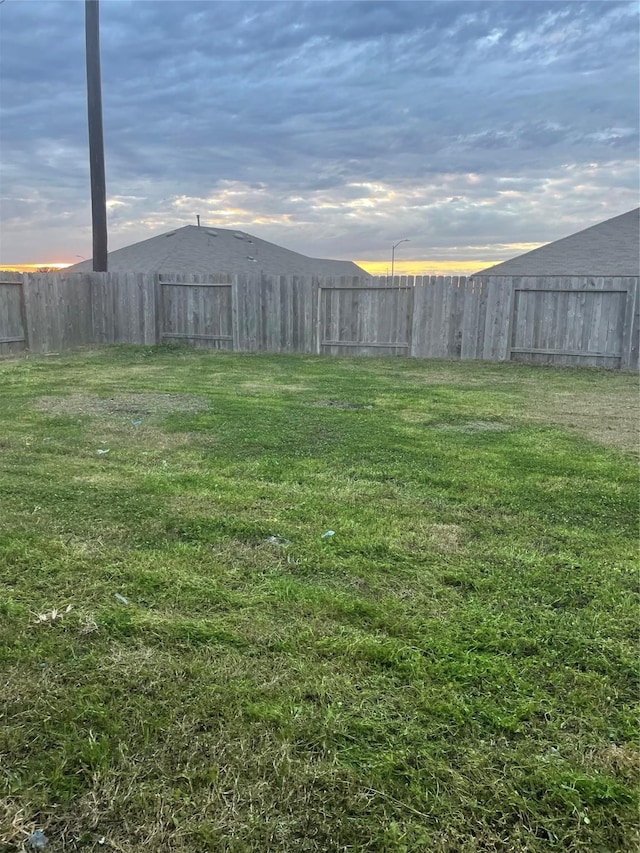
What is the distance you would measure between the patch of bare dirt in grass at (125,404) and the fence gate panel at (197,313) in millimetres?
5928

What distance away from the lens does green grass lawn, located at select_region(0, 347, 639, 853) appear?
1.50 meters

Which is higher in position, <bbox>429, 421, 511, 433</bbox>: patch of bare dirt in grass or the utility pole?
the utility pole

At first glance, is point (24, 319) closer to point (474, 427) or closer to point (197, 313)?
point (197, 313)

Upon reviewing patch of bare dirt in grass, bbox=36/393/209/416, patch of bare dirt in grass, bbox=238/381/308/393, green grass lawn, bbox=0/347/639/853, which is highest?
patch of bare dirt in grass, bbox=238/381/308/393

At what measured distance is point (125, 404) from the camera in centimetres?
685

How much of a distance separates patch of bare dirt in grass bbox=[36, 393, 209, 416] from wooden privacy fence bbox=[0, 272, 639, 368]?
5632 millimetres

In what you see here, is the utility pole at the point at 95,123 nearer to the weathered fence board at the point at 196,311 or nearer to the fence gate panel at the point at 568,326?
the weathered fence board at the point at 196,311

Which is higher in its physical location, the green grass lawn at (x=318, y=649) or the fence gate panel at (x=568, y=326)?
the fence gate panel at (x=568, y=326)

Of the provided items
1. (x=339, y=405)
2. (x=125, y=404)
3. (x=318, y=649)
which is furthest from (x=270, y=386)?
(x=318, y=649)

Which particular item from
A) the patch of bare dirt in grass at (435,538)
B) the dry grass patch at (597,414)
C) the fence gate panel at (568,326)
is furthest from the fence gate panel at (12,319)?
the patch of bare dirt in grass at (435,538)

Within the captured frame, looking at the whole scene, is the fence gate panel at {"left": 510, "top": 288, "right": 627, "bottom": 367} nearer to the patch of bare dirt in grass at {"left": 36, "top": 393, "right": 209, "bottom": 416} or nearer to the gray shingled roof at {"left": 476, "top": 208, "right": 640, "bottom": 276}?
the gray shingled roof at {"left": 476, "top": 208, "right": 640, "bottom": 276}

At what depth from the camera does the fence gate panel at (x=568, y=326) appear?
413 inches

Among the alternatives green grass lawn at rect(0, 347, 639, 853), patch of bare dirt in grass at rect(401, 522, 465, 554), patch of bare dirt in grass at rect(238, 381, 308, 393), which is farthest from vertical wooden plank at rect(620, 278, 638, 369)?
patch of bare dirt in grass at rect(401, 522, 465, 554)

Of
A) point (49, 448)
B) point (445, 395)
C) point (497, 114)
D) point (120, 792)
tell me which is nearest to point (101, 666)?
point (120, 792)
